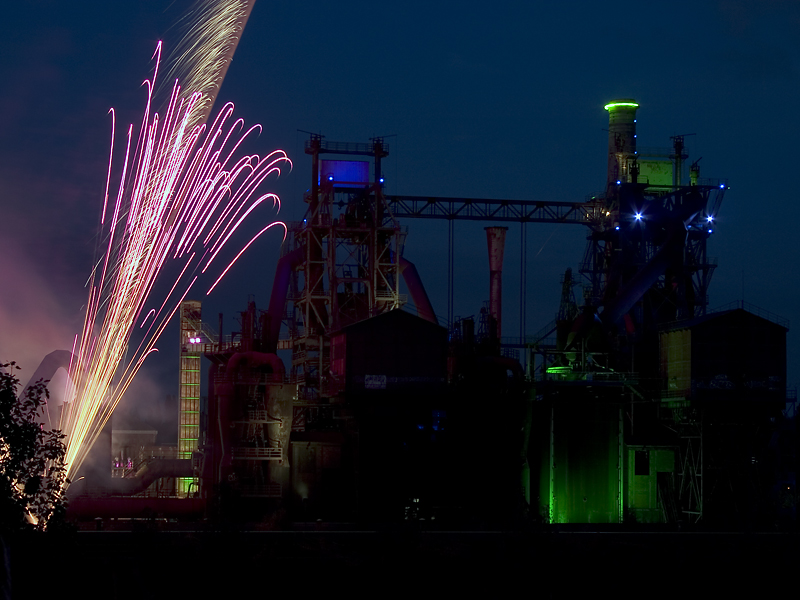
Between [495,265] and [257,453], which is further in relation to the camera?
[495,265]

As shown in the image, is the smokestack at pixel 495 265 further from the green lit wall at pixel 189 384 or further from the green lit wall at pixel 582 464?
the green lit wall at pixel 189 384

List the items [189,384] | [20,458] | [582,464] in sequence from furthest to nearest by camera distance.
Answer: [189,384], [582,464], [20,458]

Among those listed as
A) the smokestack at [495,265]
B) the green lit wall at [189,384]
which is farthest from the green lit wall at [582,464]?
the green lit wall at [189,384]

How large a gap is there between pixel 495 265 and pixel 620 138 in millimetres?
13591

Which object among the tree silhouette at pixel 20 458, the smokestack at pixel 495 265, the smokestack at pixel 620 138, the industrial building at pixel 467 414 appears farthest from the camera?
the smokestack at pixel 620 138

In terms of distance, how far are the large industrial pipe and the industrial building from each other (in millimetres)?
1532

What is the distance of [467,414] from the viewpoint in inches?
2430

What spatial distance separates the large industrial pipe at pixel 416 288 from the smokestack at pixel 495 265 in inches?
145

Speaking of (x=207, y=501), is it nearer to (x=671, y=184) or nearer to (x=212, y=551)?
(x=212, y=551)

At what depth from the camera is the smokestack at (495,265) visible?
70250 millimetres

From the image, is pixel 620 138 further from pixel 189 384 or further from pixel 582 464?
pixel 189 384

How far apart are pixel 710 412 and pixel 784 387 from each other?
411 centimetres

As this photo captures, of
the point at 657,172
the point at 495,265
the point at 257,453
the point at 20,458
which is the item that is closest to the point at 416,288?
the point at 495,265

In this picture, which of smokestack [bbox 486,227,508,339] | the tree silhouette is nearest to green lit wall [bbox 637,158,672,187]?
smokestack [bbox 486,227,508,339]
